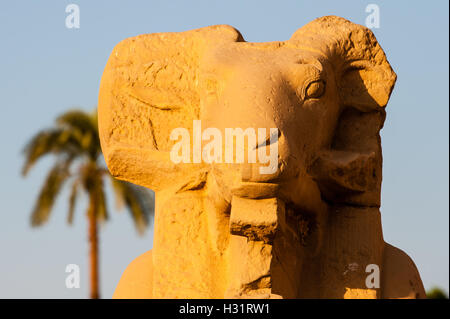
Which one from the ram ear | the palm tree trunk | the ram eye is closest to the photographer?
the ram eye

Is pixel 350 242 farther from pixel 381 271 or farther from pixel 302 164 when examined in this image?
pixel 302 164

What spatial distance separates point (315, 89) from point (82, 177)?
909 centimetres

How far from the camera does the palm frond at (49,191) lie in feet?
50.2

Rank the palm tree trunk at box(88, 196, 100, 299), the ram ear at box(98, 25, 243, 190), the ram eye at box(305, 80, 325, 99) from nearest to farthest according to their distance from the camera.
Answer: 1. the ram eye at box(305, 80, 325, 99)
2. the ram ear at box(98, 25, 243, 190)
3. the palm tree trunk at box(88, 196, 100, 299)

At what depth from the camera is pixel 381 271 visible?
7.58 m

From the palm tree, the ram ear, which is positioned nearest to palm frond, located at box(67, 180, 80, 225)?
the palm tree

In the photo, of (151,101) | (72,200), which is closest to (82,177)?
(72,200)

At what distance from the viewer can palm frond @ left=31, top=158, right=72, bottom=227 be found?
15.3 metres

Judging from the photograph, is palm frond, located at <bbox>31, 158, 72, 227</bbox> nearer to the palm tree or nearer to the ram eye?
the palm tree

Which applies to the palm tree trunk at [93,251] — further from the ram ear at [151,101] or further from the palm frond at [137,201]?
the ram ear at [151,101]

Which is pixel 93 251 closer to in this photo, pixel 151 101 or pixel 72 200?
pixel 72 200

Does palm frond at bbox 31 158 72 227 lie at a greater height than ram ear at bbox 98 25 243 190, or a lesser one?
lesser
